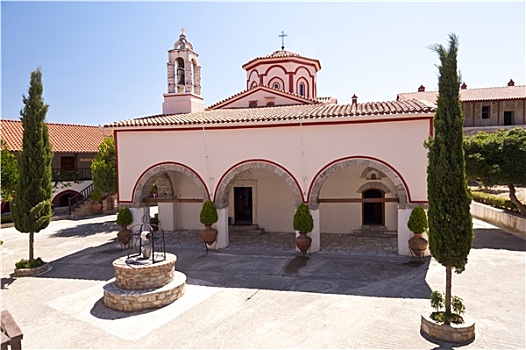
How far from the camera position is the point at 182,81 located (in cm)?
1752

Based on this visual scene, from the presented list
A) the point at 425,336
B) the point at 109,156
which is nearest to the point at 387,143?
the point at 425,336

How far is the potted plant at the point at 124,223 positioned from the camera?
45.5 ft

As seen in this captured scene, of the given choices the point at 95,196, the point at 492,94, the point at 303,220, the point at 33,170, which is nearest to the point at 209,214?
the point at 303,220

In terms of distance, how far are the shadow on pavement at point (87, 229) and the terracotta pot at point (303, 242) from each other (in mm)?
10287

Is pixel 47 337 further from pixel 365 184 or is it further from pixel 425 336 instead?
pixel 365 184

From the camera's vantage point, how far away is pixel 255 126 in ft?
43.4

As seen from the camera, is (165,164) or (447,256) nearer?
(447,256)

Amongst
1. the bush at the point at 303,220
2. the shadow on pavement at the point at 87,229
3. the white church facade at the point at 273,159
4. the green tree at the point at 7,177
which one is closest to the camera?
the white church facade at the point at 273,159

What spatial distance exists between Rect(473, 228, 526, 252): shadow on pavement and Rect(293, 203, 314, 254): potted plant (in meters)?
6.21

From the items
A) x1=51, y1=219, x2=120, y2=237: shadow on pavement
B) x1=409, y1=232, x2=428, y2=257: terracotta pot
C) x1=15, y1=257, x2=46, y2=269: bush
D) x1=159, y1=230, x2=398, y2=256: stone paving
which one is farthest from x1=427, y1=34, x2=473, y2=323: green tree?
x1=51, y1=219, x2=120, y2=237: shadow on pavement

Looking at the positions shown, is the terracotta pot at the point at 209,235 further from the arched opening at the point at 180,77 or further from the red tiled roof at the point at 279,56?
the red tiled roof at the point at 279,56

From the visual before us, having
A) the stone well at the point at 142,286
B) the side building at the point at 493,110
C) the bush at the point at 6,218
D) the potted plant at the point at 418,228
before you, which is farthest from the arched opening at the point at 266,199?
the side building at the point at 493,110

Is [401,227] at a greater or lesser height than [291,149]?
lesser

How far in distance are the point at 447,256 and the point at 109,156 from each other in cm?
1853
